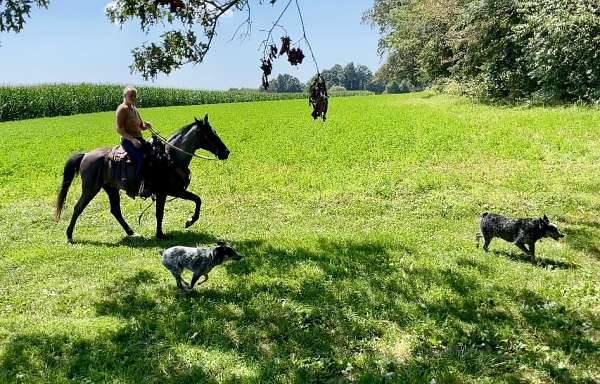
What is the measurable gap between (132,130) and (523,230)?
8.24 metres

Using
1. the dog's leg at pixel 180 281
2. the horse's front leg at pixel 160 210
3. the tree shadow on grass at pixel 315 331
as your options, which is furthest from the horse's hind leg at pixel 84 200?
the dog's leg at pixel 180 281

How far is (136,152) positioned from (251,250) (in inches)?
132

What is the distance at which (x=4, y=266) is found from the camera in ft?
35.3

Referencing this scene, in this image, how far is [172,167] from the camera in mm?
11492

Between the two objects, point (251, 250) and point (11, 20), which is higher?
point (11, 20)

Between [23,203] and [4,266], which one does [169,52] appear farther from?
[23,203]

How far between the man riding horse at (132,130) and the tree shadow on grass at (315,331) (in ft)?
9.37

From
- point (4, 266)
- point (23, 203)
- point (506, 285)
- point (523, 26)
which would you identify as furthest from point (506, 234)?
point (523, 26)

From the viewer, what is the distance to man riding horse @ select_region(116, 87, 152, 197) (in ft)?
35.8

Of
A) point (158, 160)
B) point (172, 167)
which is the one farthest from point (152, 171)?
point (172, 167)

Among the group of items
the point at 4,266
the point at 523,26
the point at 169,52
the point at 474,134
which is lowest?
the point at 4,266

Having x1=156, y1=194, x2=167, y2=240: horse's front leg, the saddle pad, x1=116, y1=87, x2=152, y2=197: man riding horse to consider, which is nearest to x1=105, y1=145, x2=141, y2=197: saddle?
the saddle pad

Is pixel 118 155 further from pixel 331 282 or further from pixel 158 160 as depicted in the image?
pixel 331 282

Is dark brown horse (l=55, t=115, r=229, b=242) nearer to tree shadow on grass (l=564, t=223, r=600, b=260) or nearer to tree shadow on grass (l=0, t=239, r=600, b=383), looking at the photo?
tree shadow on grass (l=0, t=239, r=600, b=383)
